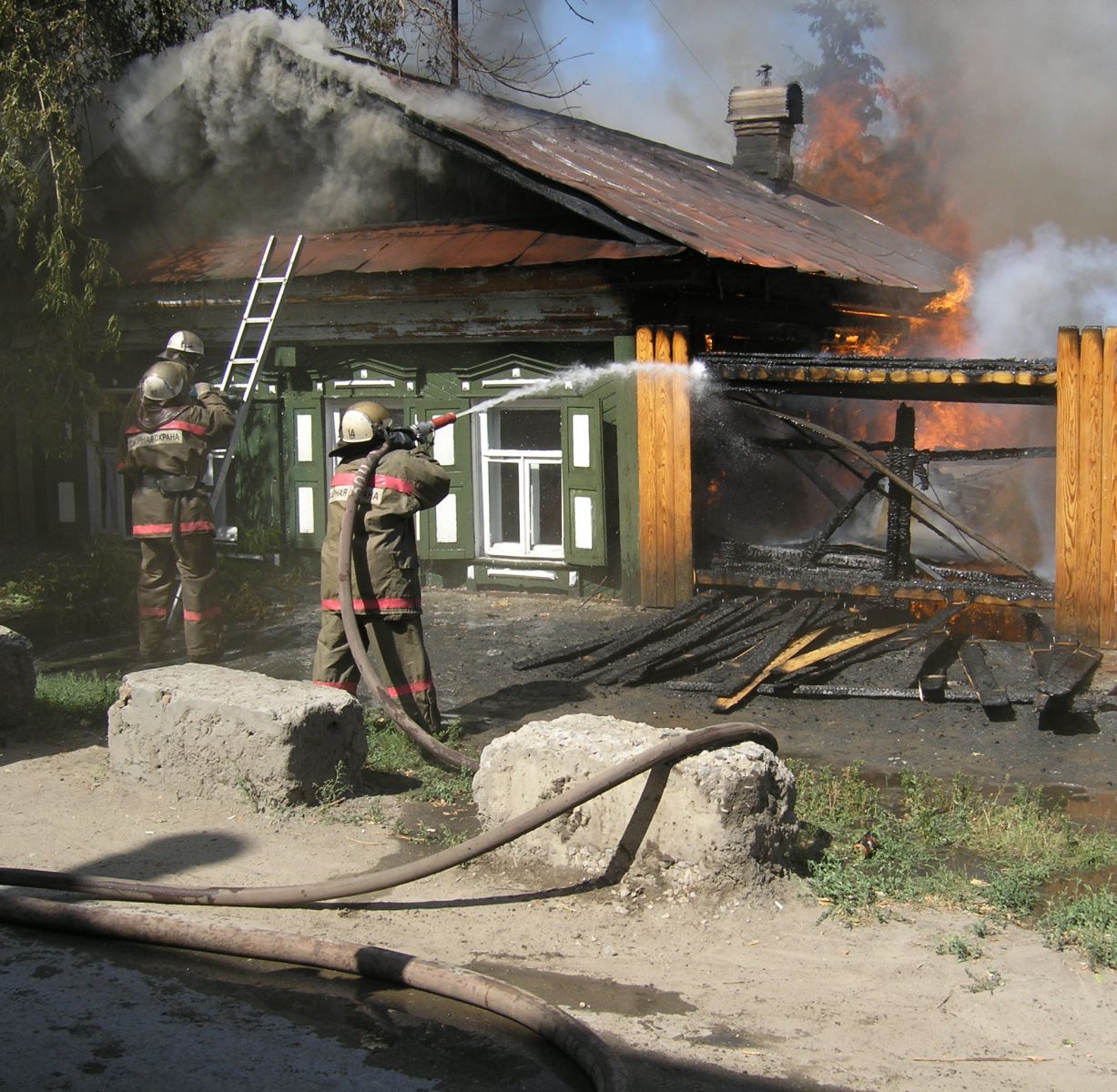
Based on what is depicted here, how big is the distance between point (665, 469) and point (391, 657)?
4.41 metres

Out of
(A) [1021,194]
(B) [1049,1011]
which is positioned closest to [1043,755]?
(B) [1049,1011]

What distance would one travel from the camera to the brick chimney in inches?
751

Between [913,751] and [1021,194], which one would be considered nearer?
[913,751]

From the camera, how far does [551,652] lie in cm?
933

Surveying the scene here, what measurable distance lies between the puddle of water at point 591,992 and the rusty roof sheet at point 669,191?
699cm

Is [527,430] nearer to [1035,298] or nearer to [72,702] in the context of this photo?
[72,702]

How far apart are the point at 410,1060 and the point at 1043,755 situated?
4.66 m

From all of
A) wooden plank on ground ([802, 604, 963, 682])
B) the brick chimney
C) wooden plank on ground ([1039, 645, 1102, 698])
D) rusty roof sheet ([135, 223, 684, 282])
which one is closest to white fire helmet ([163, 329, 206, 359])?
rusty roof sheet ([135, 223, 684, 282])

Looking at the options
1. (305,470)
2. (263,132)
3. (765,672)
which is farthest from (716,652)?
(263,132)

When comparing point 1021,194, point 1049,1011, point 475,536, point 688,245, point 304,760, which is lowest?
point 1049,1011

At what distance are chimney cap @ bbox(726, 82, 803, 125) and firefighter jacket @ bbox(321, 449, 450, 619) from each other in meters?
14.0

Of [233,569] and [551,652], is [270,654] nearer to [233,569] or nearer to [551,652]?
[551,652]

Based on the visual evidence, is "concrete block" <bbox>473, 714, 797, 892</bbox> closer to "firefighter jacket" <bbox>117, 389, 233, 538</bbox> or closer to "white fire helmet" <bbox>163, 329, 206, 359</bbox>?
"firefighter jacket" <bbox>117, 389, 233, 538</bbox>

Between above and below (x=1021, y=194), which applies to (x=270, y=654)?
below
